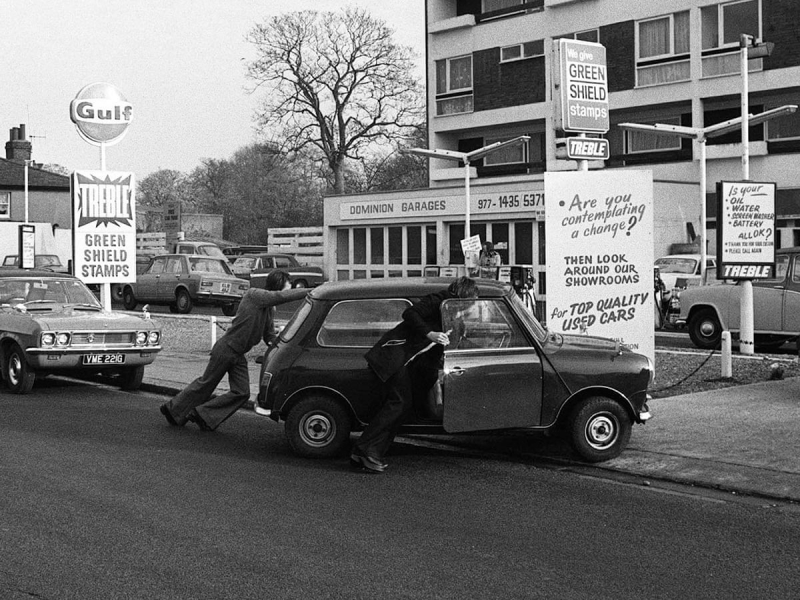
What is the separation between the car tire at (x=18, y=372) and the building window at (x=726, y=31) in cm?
2916

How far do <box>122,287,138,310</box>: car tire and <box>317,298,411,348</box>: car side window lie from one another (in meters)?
25.1

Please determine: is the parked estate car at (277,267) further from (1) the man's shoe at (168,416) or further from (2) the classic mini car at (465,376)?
(2) the classic mini car at (465,376)

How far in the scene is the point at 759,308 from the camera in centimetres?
1850

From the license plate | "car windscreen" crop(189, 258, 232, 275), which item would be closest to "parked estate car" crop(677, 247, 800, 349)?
the license plate

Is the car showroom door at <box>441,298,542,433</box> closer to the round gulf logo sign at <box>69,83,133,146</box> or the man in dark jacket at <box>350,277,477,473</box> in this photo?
the man in dark jacket at <box>350,277,477,473</box>

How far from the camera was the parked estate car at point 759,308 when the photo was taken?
715 inches

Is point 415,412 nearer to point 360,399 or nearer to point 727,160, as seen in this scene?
point 360,399

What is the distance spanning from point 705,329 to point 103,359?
10.5 metres

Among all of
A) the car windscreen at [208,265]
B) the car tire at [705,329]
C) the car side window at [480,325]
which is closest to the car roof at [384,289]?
the car side window at [480,325]

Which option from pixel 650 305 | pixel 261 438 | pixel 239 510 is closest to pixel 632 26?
pixel 650 305

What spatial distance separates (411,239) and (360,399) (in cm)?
3379

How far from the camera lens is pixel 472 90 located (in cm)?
4597

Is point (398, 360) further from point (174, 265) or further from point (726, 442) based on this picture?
point (174, 265)

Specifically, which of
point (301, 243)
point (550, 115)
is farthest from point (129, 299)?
point (301, 243)
